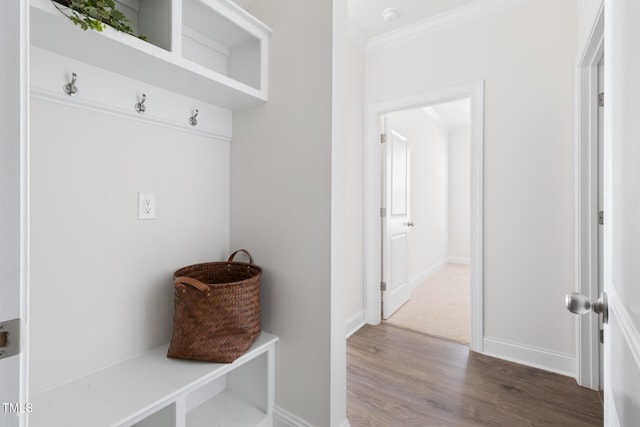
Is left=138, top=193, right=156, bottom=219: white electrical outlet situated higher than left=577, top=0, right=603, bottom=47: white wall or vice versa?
left=577, top=0, right=603, bottom=47: white wall

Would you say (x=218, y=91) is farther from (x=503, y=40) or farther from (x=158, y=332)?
(x=503, y=40)

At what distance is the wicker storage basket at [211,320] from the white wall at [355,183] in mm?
1396

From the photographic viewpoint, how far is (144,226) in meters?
1.31

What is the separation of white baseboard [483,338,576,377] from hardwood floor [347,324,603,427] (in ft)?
0.18

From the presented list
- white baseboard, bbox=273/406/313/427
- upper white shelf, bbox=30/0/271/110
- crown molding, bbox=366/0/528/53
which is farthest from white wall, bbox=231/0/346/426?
crown molding, bbox=366/0/528/53

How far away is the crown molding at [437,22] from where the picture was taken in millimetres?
2184

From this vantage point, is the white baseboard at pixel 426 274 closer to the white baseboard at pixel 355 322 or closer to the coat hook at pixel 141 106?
the white baseboard at pixel 355 322

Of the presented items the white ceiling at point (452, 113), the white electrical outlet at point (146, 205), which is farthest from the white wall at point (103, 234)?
the white ceiling at point (452, 113)

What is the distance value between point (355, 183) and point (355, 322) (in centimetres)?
122

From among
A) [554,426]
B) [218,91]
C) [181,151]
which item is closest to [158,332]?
[181,151]

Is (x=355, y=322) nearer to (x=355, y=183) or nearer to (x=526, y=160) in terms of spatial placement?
(x=355, y=183)
